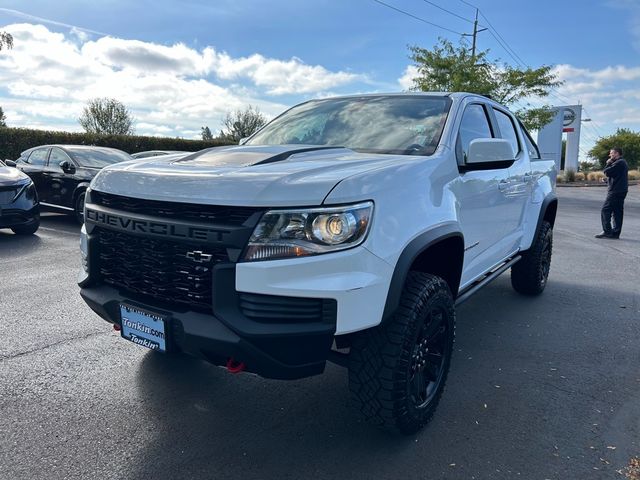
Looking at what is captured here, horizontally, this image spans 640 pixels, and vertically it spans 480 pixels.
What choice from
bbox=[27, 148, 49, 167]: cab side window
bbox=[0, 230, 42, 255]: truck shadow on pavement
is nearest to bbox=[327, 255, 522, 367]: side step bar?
bbox=[0, 230, 42, 255]: truck shadow on pavement

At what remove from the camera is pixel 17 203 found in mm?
7652

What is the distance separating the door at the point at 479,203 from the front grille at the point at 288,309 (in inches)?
51.2

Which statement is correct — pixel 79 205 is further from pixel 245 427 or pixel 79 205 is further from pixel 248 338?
pixel 248 338

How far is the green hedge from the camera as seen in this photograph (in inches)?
693

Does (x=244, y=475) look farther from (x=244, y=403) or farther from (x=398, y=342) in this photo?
(x=398, y=342)

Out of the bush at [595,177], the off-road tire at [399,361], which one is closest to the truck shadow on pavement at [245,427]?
the off-road tire at [399,361]

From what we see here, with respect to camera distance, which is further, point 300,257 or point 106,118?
point 106,118

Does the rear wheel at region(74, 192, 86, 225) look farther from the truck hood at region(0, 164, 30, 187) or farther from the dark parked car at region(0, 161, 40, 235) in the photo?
the truck hood at region(0, 164, 30, 187)

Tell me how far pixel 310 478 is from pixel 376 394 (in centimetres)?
47

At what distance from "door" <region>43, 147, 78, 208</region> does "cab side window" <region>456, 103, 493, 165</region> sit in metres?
7.22

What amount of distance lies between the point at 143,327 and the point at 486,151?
6.94ft

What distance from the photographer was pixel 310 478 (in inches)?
92.2

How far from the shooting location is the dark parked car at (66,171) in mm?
8828

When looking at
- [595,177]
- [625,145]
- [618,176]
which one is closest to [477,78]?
[618,176]
